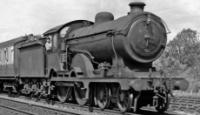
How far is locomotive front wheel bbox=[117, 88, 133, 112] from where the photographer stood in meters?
10.1

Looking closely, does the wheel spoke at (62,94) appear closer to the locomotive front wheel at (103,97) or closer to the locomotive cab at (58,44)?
the locomotive cab at (58,44)

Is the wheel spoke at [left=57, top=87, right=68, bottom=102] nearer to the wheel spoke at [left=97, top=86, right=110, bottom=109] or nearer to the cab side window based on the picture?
the cab side window

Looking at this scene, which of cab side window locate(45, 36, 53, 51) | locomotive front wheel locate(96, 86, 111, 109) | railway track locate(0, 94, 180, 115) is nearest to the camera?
railway track locate(0, 94, 180, 115)

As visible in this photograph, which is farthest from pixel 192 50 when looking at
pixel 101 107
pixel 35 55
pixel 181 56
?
pixel 101 107

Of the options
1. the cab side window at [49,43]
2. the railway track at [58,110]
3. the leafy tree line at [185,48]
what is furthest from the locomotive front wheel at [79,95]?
the leafy tree line at [185,48]

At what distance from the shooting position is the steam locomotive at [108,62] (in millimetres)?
10414

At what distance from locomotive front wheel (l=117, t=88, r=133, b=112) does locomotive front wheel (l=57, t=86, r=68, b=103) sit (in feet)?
12.2

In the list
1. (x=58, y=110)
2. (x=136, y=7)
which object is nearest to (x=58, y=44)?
(x=58, y=110)

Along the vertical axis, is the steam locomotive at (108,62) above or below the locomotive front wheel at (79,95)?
above

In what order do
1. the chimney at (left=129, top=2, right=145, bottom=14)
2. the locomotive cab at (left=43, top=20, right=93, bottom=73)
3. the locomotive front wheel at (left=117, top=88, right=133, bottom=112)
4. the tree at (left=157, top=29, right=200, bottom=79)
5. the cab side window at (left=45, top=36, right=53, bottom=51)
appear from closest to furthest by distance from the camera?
the locomotive front wheel at (left=117, top=88, right=133, bottom=112) < the chimney at (left=129, top=2, right=145, bottom=14) < the locomotive cab at (left=43, top=20, right=93, bottom=73) < the cab side window at (left=45, top=36, right=53, bottom=51) < the tree at (left=157, top=29, right=200, bottom=79)

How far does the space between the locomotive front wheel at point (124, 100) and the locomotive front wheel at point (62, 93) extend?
12.2 ft

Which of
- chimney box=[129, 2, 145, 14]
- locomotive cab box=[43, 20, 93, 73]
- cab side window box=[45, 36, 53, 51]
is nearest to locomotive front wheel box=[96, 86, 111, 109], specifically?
locomotive cab box=[43, 20, 93, 73]

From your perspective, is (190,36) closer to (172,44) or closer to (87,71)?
(172,44)

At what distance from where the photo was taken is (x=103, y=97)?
38.4ft
